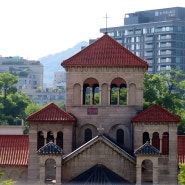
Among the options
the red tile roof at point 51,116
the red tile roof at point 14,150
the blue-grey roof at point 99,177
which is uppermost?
the red tile roof at point 51,116

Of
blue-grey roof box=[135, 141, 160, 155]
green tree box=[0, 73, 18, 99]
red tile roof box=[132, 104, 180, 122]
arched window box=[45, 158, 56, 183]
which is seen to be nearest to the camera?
blue-grey roof box=[135, 141, 160, 155]

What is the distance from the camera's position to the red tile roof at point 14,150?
3314 inches

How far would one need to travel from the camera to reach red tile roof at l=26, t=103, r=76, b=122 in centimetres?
8281

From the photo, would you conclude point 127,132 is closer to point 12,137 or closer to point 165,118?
point 165,118

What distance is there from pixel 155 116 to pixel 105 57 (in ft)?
22.2

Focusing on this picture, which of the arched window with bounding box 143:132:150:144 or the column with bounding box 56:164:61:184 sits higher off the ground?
the arched window with bounding box 143:132:150:144

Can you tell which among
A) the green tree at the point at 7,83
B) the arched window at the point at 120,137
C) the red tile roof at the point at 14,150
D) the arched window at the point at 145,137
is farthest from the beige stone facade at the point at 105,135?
the green tree at the point at 7,83

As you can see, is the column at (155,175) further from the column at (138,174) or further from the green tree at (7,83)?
the green tree at (7,83)

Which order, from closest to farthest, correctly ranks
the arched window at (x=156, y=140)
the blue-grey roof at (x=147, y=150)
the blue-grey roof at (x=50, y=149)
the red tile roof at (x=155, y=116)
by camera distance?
the blue-grey roof at (x=147, y=150) < the blue-grey roof at (x=50, y=149) < the red tile roof at (x=155, y=116) < the arched window at (x=156, y=140)

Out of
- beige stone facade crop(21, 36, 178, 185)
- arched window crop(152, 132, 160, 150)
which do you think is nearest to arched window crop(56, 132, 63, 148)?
beige stone facade crop(21, 36, 178, 185)

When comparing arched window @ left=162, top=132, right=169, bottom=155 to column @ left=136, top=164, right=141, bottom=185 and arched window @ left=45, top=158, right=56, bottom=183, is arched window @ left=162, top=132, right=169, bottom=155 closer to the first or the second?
column @ left=136, top=164, right=141, bottom=185

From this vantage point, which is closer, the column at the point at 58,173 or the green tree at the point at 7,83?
the column at the point at 58,173

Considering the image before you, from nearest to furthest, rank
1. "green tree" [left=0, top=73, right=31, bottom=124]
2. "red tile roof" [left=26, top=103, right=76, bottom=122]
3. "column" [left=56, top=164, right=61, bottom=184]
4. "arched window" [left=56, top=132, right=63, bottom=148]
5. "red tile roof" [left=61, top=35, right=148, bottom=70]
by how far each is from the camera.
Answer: "column" [left=56, top=164, right=61, bottom=184] < "red tile roof" [left=26, top=103, right=76, bottom=122] < "arched window" [left=56, top=132, right=63, bottom=148] < "red tile roof" [left=61, top=35, right=148, bottom=70] < "green tree" [left=0, top=73, right=31, bottom=124]

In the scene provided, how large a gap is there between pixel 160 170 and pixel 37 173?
31.7 ft
